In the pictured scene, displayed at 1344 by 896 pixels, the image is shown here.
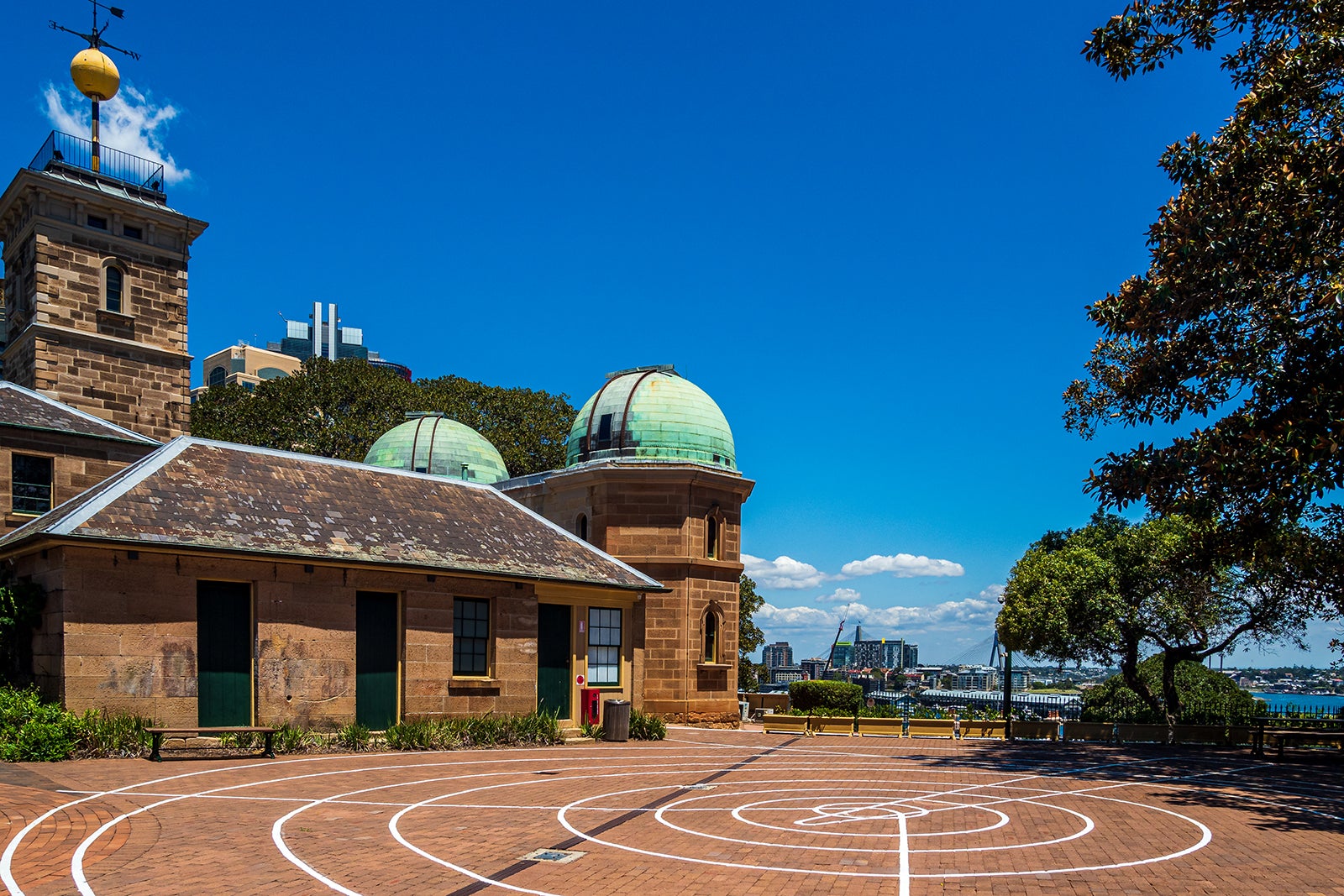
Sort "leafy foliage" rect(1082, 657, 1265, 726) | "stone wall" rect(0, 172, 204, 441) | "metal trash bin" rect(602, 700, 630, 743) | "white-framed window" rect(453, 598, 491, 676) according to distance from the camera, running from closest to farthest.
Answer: "white-framed window" rect(453, 598, 491, 676)
"metal trash bin" rect(602, 700, 630, 743)
"stone wall" rect(0, 172, 204, 441)
"leafy foliage" rect(1082, 657, 1265, 726)

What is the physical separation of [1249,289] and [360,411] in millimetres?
45968

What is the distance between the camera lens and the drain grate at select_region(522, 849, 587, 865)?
11.6 metres

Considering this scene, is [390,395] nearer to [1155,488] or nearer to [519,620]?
[519,620]

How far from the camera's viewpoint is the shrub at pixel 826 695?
128 ft

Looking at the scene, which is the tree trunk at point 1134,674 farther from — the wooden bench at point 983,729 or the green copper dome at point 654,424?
→ the green copper dome at point 654,424

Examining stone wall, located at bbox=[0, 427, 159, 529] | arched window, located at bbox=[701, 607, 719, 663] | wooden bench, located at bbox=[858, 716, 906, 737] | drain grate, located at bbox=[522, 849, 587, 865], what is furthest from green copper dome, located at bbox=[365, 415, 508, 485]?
drain grate, located at bbox=[522, 849, 587, 865]

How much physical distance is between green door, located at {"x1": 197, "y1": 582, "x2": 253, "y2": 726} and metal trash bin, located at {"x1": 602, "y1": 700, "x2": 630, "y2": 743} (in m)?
9.30

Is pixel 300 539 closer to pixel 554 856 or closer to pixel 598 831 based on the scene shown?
pixel 598 831

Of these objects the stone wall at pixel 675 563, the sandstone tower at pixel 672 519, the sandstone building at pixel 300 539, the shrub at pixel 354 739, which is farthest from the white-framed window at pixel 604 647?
the shrub at pixel 354 739

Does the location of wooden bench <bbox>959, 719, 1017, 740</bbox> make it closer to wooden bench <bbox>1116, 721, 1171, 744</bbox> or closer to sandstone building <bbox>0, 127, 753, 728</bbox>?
wooden bench <bbox>1116, 721, 1171, 744</bbox>

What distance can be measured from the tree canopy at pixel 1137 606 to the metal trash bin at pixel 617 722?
49.7 feet

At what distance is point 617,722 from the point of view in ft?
88.7

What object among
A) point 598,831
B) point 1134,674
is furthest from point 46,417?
point 1134,674

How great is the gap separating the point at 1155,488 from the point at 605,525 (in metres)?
19.6
